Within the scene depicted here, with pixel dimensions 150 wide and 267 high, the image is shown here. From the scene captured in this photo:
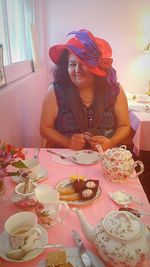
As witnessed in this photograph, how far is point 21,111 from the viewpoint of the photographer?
66.9 inches

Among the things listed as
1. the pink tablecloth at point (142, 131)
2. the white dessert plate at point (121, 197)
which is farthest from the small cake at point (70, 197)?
the pink tablecloth at point (142, 131)

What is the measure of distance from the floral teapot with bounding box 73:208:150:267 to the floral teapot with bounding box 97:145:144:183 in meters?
0.34

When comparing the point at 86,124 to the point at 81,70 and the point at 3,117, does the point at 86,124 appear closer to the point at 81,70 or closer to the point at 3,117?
the point at 81,70

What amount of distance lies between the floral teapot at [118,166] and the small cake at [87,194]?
13cm

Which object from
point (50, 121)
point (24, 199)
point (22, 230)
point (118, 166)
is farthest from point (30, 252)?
point (50, 121)

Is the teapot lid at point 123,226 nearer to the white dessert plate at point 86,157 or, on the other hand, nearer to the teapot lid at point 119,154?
the teapot lid at point 119,154

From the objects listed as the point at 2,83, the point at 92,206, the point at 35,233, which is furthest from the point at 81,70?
the point at 35,233

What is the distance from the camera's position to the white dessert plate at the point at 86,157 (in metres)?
1.10

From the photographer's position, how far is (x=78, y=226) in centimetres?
70

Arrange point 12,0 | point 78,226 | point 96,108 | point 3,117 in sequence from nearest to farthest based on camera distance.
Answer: point 78,226 → point 3,117 → point 96,108 → point 12,0

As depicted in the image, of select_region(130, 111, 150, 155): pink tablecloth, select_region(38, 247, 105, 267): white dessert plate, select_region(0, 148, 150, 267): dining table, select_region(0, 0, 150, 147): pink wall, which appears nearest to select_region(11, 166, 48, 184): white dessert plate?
select_region(0, 148, 150, 267): dining table

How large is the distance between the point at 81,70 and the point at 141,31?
6.04 feet

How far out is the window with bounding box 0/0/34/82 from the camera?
1.73 m

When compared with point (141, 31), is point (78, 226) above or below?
below
